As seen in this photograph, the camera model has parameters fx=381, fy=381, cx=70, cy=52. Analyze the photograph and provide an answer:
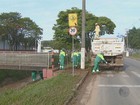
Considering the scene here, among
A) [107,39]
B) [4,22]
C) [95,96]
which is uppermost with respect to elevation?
[4,22]

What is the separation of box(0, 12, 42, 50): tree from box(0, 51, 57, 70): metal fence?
44668 millimetres

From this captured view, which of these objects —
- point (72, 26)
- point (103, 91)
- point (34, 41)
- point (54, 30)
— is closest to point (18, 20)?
point (34, 41)

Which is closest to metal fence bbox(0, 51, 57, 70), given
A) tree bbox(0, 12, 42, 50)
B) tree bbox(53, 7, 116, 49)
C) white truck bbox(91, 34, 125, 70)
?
white truck bbox(91, 34, 125, 70)

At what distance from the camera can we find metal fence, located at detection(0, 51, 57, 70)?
2968 cm

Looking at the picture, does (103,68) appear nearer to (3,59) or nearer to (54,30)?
(3,59)

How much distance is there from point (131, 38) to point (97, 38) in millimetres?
112226

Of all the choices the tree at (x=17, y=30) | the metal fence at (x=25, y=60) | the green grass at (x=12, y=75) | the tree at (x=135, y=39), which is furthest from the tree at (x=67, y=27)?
the tree at (x=135, y=39)

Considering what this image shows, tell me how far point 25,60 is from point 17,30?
54809 millimetres

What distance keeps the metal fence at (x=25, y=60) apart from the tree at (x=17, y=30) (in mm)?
44668

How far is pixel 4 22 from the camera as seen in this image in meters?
83.1

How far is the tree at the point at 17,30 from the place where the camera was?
80.7 meters

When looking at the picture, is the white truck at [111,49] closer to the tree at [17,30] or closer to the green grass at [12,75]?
the green grass at [12,75]

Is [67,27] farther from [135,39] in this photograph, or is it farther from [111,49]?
[135,39]

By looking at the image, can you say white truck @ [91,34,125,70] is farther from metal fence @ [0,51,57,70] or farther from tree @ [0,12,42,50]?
tree @ [0,12,42,50]
